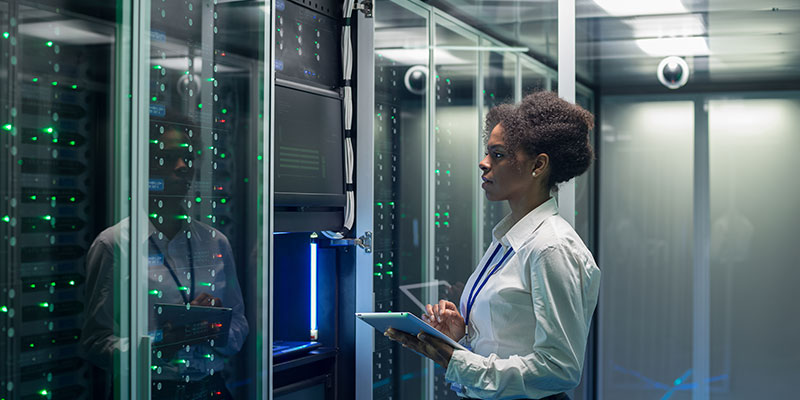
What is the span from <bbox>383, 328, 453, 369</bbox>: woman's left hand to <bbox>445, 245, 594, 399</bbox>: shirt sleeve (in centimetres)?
8

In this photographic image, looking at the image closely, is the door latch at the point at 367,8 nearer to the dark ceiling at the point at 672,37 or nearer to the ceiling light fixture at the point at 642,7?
the dark ceiling at the point at 672,37

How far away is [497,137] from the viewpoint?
1930 millimetres

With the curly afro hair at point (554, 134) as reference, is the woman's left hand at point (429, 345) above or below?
below

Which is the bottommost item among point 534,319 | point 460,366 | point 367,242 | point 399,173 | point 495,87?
point 460,366

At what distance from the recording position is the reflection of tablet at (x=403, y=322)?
1.76 m

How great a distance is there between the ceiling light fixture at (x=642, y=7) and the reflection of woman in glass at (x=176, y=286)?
6.36 feet

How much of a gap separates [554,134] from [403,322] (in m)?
0.58

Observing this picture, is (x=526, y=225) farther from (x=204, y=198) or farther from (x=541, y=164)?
(x=204, y=198)

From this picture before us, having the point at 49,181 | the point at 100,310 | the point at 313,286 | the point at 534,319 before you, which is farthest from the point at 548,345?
the point at 313,286

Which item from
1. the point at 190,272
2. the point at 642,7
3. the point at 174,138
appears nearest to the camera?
the point at 174,138

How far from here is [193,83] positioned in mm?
2166

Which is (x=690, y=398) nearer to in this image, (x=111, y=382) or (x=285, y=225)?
(x=285, y=225)

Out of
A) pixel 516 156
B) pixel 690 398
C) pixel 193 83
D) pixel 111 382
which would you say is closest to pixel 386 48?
pixel 193 83

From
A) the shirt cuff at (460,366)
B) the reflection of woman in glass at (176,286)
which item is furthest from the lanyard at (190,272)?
the shirt cuff at (460,366)
